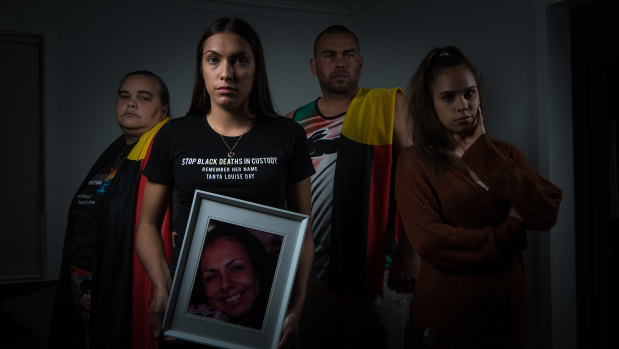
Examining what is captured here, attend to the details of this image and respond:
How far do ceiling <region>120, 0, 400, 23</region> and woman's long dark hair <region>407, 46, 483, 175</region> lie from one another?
2.23 m

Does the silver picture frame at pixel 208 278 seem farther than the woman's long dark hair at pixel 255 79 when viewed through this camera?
No

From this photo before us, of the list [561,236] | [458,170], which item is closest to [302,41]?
[561,236]

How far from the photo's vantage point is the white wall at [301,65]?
243cm

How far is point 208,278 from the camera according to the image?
43.1 inches

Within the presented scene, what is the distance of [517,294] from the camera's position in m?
1.48

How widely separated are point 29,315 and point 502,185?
2.40 m

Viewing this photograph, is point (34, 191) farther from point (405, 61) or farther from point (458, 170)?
point (458, 170)

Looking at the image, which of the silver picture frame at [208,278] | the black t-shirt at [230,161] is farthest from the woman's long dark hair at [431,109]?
the silver picture frame at [208,278]

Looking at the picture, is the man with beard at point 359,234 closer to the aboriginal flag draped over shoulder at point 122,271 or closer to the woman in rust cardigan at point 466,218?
the woman in rust cardigan at point 466,218

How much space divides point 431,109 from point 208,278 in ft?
3.12

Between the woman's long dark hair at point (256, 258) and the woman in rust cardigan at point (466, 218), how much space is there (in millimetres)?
579

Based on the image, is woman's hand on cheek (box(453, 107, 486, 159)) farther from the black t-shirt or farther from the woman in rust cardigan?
the black t-shirt

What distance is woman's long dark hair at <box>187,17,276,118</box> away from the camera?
4.00ft

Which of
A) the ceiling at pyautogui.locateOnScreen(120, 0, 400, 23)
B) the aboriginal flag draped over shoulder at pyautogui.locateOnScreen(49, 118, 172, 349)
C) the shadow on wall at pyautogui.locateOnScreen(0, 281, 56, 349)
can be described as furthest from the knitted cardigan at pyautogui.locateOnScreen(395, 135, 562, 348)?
the ceiling at pyautogui.locateOnScreen(120, 0, 400, 23)
